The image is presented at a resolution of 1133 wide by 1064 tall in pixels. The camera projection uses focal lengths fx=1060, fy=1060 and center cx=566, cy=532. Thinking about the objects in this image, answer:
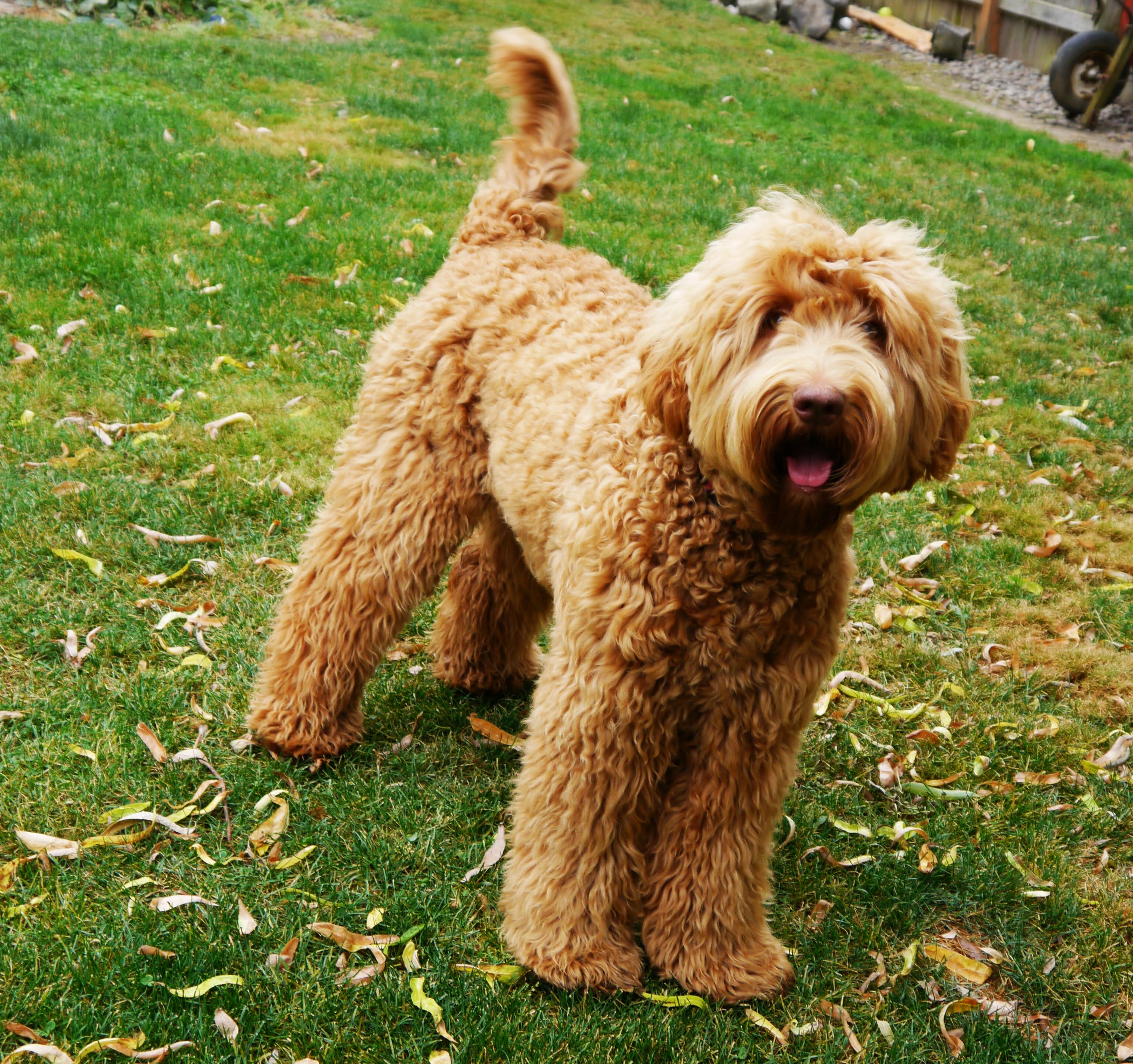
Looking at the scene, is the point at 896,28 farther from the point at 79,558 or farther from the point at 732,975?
the point at 732,975

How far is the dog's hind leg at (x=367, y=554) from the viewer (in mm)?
3135

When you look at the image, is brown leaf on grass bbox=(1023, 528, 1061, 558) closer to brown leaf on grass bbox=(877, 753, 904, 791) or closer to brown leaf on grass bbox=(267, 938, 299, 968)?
brown leaf on grass bbox=(877, 753, 904, 791)

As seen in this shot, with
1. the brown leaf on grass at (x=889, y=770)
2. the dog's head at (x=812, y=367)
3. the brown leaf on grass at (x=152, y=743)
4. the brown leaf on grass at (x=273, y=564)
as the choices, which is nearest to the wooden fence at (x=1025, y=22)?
the brown leaf on grass at (x=889, y=770)

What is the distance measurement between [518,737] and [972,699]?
1.68 meters

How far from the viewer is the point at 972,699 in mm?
3885

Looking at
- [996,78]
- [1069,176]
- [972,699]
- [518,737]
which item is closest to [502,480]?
[518,737]

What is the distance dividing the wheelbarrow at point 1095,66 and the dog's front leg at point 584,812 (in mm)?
11944

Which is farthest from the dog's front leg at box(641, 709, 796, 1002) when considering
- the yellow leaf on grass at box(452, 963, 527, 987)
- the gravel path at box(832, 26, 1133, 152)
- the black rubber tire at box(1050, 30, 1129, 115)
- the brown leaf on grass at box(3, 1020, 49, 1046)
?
→ the black rubber tire at box(1050, 30, 1129, 115)

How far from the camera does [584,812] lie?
2559mm

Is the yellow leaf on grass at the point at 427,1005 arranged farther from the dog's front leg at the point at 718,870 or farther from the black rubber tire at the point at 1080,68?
the black rubber tire at the point at 1080,68

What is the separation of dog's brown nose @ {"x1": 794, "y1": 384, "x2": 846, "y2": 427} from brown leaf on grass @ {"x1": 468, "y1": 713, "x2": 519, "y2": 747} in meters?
1.85

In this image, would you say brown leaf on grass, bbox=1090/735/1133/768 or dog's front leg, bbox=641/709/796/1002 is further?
brown leaf on grass, bbox=1090/735/1133/768

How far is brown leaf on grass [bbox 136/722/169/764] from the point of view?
10.6 ft

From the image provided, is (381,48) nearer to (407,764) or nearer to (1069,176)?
(1069,176)
